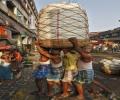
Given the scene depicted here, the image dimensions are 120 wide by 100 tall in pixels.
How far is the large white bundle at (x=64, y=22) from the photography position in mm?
11734

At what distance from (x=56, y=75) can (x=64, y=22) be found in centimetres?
173

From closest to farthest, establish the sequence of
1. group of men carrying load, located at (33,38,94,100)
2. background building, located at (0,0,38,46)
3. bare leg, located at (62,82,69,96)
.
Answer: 1. group of men carrying load, located at (33,38,94,100)
2. bare leg, located at (62,82,69,96)
3. background building, located at (0,0,38,46)

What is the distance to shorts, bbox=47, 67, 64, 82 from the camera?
457 inches

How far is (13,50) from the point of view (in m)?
20.4

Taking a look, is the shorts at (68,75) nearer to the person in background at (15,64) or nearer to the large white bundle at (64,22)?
the large white bundle at (64,22)

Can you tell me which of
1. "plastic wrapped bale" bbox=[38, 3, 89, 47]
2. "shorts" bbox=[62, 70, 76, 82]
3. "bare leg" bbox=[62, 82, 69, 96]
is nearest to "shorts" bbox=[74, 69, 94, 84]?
"shorts" bbox=[62, 70, 76, 82]

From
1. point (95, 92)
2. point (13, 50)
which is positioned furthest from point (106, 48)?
Result: point (95, 92)

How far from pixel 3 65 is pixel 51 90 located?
5291 mm

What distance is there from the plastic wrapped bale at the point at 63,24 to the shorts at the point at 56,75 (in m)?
0.80

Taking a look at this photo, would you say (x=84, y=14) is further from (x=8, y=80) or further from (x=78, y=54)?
(x=8, y=80)

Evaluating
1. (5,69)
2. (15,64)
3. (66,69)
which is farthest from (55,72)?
(15,64)

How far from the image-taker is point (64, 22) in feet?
38.6

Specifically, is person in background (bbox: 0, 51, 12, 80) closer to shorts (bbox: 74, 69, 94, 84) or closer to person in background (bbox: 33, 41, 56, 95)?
person in background (bbox: 33, 41, 56, 95)

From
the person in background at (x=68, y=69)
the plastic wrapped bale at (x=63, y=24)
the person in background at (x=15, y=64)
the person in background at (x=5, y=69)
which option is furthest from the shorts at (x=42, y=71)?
the person in background at (x=15, y=64)
